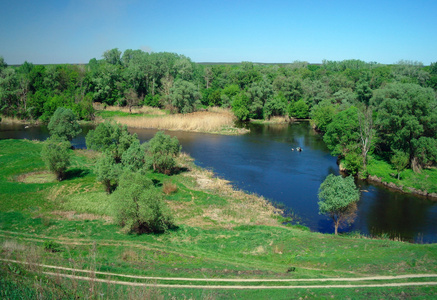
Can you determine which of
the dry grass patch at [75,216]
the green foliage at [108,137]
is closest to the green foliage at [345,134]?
the green foliage at [108,137]

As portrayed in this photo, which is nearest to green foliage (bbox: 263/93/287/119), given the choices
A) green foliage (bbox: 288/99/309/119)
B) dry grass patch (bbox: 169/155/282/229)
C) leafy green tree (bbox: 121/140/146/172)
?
green foliage (bbox: 288/99/309/119)

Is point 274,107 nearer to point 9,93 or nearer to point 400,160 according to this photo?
point 400,160

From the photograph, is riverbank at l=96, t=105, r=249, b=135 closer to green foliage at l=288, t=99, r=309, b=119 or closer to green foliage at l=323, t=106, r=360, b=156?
green foliage at l=288, t=99, r=309, b=119

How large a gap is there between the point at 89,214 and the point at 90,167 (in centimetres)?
1225

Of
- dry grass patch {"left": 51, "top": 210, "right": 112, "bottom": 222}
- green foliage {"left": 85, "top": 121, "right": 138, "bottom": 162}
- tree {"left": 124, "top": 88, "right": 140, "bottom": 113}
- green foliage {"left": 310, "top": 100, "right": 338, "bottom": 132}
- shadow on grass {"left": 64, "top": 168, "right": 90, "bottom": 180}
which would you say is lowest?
dry grass patch {"left": 51, "top": 210, "right": 112, "bottom": 222}

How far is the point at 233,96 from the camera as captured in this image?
8831 cm

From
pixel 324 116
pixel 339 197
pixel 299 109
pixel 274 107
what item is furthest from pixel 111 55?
pixel 339 197

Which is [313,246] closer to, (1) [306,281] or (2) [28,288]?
(1) [306,281]

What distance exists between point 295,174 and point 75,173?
25907 millimetres

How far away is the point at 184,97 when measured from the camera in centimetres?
7525

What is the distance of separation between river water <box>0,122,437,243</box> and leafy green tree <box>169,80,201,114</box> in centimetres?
1290

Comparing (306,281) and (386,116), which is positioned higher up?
(386,116)

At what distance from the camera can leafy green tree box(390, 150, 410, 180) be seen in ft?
128

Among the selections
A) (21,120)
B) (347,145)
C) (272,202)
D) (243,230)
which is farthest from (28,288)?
(21,120)
